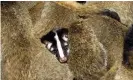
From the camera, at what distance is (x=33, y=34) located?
7.32 ft

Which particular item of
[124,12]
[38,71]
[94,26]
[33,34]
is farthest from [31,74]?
[124,12]

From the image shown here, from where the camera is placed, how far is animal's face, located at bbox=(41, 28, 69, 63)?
7.21ft

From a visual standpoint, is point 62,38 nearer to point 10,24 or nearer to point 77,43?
point 77,43

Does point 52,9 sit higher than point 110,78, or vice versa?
point 52,9

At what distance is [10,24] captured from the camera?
2203 millimetres

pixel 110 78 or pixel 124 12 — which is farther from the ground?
pixel 124 12

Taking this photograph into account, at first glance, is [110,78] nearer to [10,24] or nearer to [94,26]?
[94,26]

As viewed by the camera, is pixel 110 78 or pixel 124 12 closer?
pixel 110 78

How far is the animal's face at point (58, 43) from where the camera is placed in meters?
2.20

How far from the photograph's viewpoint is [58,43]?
2211mm

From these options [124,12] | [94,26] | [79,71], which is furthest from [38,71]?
[124,12]

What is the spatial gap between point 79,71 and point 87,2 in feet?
1.19

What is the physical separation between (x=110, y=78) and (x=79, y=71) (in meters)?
0.13

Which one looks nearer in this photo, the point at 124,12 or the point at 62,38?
the point at 62,38
